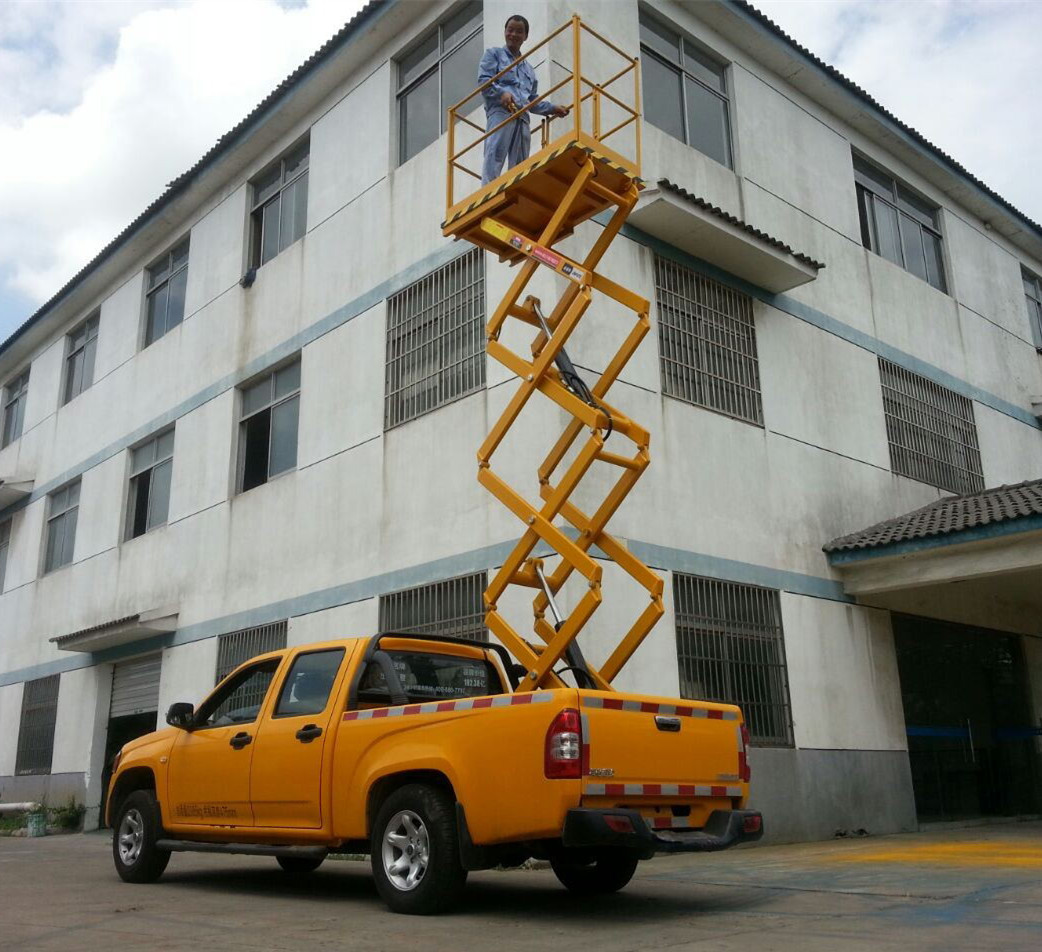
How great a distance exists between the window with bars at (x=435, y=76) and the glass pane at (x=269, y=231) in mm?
3435

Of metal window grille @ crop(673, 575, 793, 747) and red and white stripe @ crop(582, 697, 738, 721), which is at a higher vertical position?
metal window grille @ crop(673, 575, 793, 747)

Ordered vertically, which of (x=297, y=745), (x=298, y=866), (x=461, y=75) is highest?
(x=461, y=75)

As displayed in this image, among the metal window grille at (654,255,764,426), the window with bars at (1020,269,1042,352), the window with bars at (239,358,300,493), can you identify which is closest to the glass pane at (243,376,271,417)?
the window with bars at (239,358,300,493)

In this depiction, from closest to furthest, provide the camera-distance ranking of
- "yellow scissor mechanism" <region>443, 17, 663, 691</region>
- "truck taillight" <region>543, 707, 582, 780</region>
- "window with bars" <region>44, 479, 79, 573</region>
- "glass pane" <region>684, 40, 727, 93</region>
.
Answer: "truck taillight" <region>543, 707, 582, 780</region>, "yellow scissor mechanism" <region>443, 17, 663, 691</region>, "glass pane" <region>684, 40, 727, 93</region>, "window with bars" <region>44, 479, 79, 573</region>

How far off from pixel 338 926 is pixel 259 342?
12076 millimetres

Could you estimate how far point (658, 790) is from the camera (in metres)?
6.30

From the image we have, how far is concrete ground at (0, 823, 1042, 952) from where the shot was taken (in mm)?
5441

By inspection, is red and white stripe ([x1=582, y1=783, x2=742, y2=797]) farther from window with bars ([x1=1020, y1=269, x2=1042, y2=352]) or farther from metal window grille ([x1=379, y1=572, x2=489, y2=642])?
window with bars ([x1=1020, y1=269, x2=1042, y2=352])

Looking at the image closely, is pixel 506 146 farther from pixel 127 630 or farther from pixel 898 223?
pixel 127 630

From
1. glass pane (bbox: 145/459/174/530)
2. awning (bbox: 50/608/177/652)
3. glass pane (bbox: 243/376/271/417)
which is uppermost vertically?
glass pane (bbox: 243/376/271/417)

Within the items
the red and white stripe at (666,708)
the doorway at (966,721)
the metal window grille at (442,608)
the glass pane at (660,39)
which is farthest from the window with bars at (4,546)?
the red and white stripe at (666,708)

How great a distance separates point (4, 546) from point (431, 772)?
69.7 feet

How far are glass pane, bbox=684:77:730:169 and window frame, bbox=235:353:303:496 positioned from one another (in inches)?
257

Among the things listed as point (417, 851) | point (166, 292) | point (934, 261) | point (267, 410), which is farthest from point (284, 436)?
point (934, 261)
